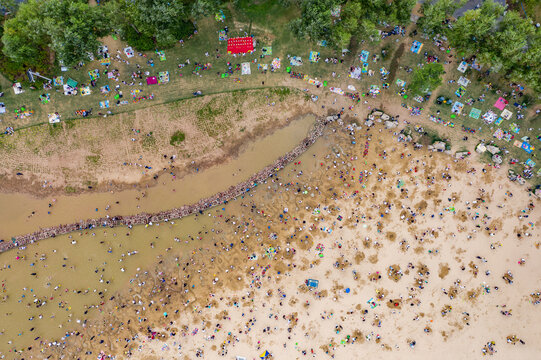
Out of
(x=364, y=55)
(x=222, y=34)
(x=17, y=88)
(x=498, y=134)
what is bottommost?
(x=17, y=88)

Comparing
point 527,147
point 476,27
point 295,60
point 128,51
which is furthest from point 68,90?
point 527,147

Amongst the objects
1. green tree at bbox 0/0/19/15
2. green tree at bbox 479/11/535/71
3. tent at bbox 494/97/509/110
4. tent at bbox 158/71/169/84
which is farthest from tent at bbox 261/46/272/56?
tent at bbox 494/97/509/110

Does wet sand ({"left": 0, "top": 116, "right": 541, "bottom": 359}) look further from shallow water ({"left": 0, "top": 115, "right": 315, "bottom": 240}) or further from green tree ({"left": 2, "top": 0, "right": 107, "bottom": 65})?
green tree ({"left": 2, "top": 0, "right": 107, "bottom": 65})

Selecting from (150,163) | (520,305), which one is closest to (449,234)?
(520,305)

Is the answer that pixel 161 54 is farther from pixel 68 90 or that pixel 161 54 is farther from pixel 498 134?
pixel 498 134

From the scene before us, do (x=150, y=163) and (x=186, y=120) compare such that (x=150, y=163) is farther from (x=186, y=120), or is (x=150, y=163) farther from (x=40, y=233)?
(x=40, y=233)

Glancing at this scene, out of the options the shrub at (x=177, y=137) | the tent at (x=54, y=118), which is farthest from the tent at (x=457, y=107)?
the tent at (x=54, y=118)
